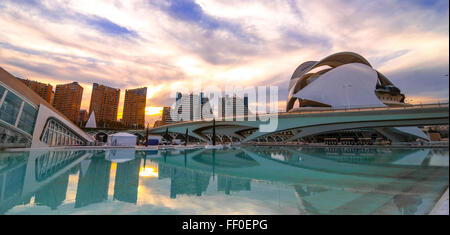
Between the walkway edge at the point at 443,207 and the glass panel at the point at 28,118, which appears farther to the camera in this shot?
the glass panel at the point at 28,118

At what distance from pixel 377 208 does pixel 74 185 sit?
10.1 metres

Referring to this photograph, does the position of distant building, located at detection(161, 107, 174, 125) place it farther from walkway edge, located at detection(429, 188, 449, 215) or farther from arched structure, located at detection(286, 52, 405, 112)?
walkway edge, located at detection(429, 188, 449, 215)

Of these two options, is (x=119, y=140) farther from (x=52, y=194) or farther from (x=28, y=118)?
(x=52, y=194)

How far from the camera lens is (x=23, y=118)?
21.0m

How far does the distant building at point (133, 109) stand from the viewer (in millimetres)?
97062

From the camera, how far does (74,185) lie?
25.1ft

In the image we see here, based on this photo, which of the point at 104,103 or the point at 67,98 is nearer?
the point at 67,98

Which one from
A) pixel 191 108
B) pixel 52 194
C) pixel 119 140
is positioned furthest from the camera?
pixel 191 108

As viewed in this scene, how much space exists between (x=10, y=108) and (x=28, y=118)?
2504mm

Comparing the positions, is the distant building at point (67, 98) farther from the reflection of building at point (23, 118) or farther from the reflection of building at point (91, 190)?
the reflection of building at point (91, 190)

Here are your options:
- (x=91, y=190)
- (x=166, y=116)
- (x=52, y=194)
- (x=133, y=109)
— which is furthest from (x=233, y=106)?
(x=52, y=194)

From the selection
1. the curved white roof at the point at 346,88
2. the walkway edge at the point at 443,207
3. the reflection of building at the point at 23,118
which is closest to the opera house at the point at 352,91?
the curved white roof at the point at 346,88
